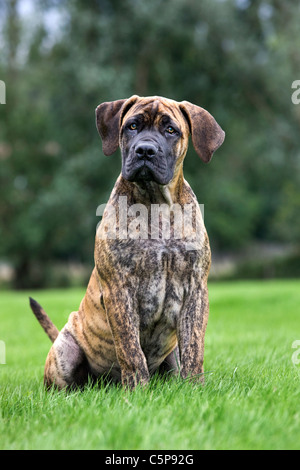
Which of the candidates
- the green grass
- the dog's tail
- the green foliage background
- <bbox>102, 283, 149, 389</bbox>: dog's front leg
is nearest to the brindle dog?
<bbox>102, 283, 149, 389</bbox>: dog's front leg

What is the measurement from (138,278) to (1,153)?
80.9 feet

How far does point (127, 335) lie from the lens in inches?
137

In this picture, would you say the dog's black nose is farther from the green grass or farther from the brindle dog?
the green grass

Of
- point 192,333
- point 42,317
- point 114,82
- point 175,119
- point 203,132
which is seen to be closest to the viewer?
point 192,333

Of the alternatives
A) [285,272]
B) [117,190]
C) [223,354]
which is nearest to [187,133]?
[117,190]

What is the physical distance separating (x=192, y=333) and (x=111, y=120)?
5.25ft

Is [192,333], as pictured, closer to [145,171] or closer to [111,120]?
[145,171]

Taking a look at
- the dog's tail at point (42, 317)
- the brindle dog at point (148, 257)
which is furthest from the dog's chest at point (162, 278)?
the dog's tail at point (42, 317)

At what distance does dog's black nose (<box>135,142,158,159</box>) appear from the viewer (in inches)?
138

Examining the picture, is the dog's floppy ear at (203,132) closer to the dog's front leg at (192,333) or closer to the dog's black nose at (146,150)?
the dog's black nose at (146,150)

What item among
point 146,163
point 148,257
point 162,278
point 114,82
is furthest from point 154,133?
point 114,82

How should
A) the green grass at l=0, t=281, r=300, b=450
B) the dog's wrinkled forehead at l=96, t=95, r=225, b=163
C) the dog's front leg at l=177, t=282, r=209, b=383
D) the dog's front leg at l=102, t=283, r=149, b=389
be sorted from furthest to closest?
the dog's wrinkled forehead at l=96, t=95, r=225, b=163, the dog's front leg at l=177, t=282, r=209, b=383, the dog's front leg at l=102, t=283, r=149, b=389, the green grass at l=0, t=281, r=300, b=450

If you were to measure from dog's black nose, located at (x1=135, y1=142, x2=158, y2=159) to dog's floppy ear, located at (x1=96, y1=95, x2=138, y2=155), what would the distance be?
439 mm

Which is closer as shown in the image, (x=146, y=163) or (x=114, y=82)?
(x=146, y=163)
